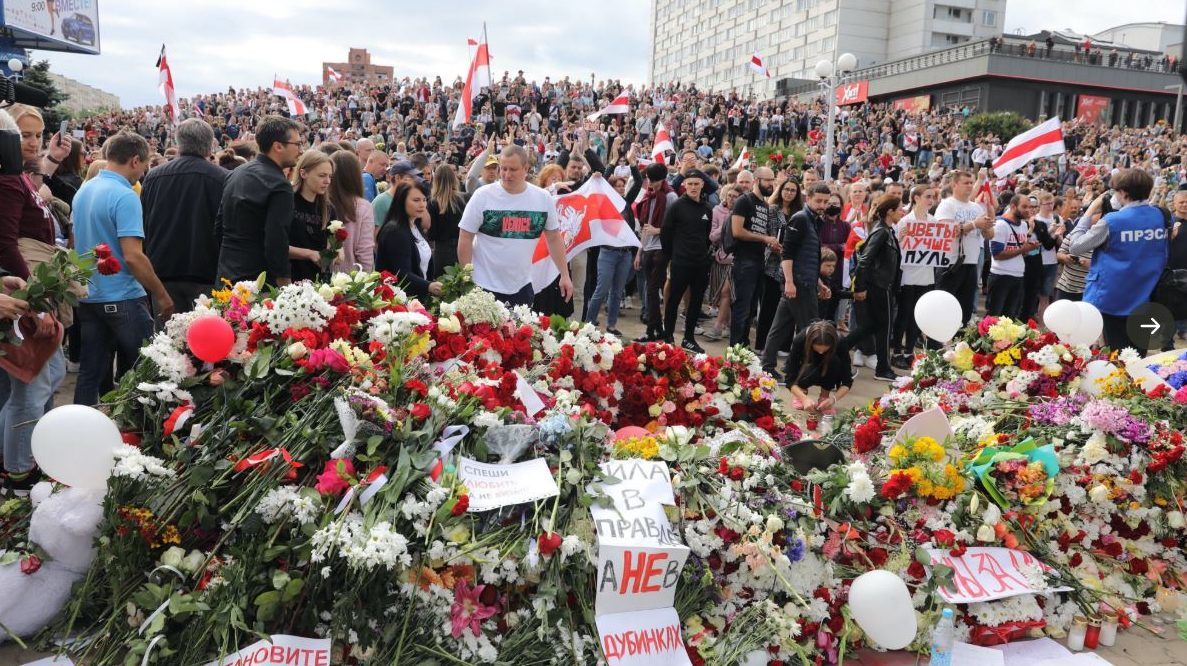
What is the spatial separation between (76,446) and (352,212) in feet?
9.47

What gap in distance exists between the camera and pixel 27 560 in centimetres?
313

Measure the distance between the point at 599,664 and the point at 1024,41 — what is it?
5839cm

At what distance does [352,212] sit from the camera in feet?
18.5

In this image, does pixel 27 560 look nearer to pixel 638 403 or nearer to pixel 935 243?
pixel 638 403

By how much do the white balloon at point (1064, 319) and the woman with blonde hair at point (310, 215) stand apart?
14.7 ft

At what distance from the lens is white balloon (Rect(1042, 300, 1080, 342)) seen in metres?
5.41

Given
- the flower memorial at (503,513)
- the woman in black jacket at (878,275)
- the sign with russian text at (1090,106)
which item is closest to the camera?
the flower memorial at (503,513)

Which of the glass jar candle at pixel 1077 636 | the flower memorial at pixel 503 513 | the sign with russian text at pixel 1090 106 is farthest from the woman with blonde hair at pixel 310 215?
the sign with russian text at pixel 1090 106

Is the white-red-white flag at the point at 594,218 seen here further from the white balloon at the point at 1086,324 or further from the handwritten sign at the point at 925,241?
the white balloon at the point at 1086,324

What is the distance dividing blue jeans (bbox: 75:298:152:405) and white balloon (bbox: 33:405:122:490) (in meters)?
1.83

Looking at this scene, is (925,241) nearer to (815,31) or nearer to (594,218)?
(594,218)

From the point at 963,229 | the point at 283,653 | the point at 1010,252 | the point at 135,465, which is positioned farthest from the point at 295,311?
the point at 1010,252

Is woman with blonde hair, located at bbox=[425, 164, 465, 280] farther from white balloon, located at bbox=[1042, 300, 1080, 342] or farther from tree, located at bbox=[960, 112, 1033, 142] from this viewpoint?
tree, located at bbox=[960, 112, 1033, 142]

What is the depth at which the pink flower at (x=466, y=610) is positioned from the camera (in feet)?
9.62
